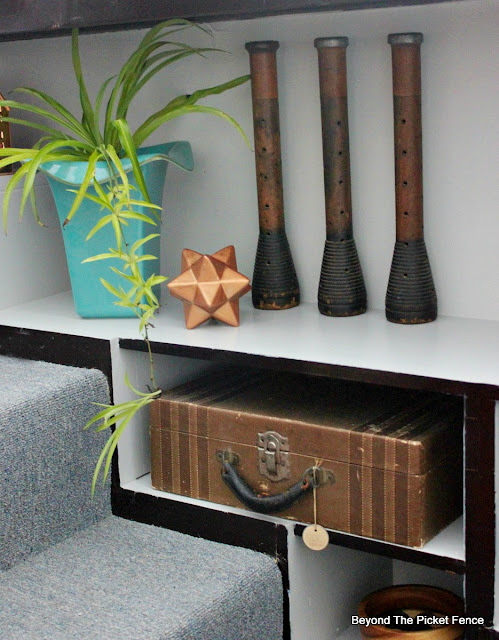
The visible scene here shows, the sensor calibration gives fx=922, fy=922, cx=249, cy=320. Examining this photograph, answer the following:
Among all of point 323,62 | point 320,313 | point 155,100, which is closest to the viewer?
point 323,62

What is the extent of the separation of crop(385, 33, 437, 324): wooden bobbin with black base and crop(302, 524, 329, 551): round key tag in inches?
14.2

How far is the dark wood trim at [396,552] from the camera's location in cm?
121

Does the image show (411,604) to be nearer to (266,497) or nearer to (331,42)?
(266,497)

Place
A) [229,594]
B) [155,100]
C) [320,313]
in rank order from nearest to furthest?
[229,594]
[320,313]
[155,100]

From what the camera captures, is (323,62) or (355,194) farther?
(355,194)

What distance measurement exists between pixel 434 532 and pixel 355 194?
0.59m

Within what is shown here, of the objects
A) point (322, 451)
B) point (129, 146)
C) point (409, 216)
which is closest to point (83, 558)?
point (322, 451)

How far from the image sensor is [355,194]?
1556 mm

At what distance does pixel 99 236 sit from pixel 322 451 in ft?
1.77

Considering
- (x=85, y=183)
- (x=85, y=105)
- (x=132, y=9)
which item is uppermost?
(x=132, y=9)

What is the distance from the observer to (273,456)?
133cm

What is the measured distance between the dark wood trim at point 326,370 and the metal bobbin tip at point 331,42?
50 cm

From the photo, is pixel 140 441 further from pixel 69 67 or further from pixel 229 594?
pixel 69 67

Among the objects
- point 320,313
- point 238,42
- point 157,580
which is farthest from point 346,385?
point 238,42
